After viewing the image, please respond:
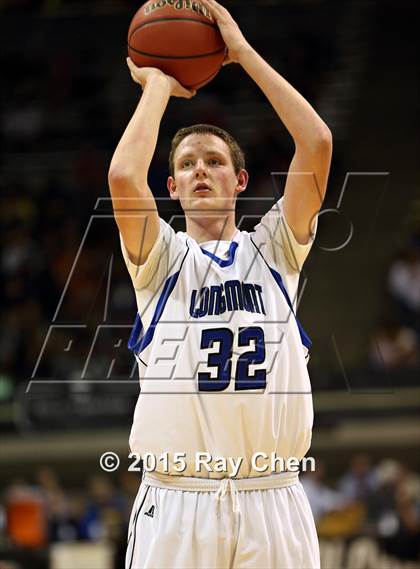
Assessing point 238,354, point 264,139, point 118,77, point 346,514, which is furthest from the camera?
point 118,77

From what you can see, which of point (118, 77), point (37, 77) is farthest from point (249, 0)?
point (37, 77)

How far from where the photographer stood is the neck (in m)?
4.21

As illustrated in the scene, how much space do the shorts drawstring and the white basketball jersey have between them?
0.04m

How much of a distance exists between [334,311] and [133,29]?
9.81 m

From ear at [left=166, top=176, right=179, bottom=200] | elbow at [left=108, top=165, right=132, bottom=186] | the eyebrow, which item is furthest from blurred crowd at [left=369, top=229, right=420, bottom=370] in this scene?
elbow at [left=108, top=165, right=132, bottom=186]

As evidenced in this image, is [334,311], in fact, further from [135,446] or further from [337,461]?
[135,446]

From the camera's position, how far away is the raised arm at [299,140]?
393cm

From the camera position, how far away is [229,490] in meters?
3.80

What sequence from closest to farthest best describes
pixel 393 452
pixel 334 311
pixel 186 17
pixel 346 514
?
pixel 186 17, pixel 346 514, pixel 393 452, pixel 334 311

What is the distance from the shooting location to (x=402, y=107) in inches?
637

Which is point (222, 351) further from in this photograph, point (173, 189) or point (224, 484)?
point (173, 189)

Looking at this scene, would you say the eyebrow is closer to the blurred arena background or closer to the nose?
the nose

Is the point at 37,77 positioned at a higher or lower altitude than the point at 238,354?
higher

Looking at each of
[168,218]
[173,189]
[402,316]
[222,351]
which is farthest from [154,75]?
[402,316]
